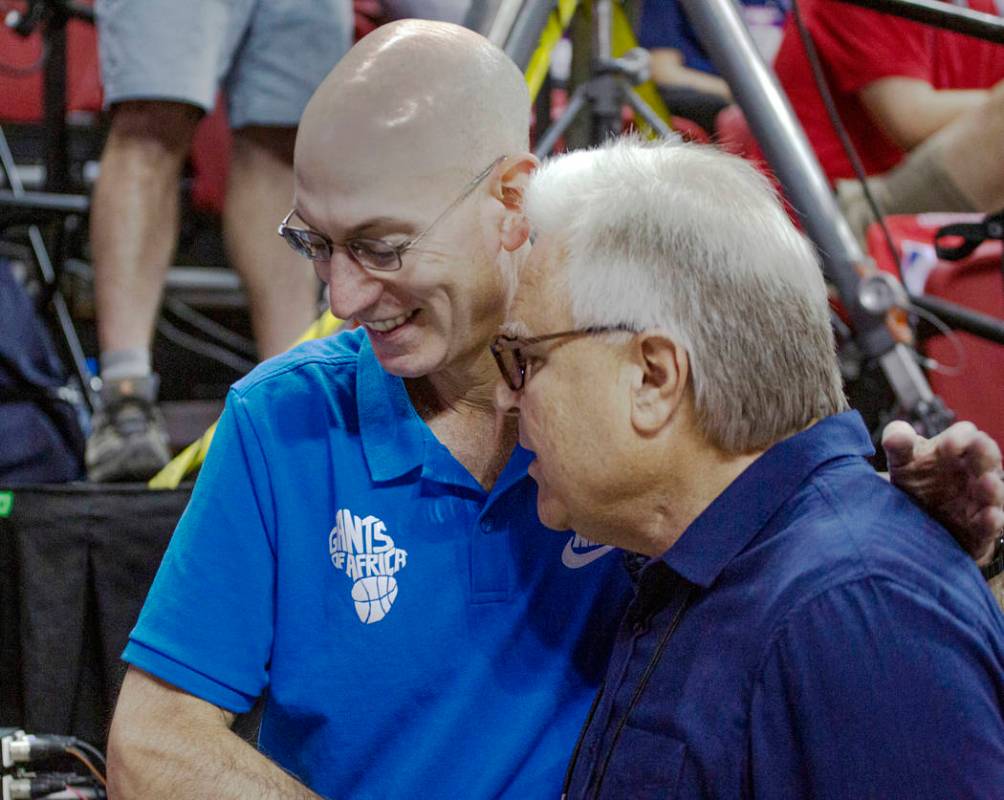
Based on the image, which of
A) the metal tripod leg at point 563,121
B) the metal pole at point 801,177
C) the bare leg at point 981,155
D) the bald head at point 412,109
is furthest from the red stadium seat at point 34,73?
the bald head at point 412,109

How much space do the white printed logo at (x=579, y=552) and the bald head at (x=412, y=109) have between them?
0.44 metres

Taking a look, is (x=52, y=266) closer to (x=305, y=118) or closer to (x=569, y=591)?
(x=305, y=118)

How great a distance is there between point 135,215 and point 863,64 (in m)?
1.78

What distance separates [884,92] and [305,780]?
90.8 inches

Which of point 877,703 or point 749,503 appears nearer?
point 877,703

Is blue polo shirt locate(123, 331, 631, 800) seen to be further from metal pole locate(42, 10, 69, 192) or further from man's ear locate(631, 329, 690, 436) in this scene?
metal pole locate(42, 10, 69, 192)

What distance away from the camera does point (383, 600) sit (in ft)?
4.56

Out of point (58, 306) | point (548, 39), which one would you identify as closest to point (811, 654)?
point (548, 39)

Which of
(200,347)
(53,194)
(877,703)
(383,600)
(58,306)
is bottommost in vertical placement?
(200,347)

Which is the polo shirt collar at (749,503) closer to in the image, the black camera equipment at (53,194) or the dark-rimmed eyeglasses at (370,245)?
the dark-rimmed eyeglasses at (370,245)

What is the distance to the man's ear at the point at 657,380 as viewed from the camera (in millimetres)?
1078

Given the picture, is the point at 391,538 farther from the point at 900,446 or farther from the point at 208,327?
the point at 208,327

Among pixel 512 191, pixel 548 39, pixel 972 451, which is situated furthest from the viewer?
pixel 548 39

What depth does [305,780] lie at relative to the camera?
1.44 meters
